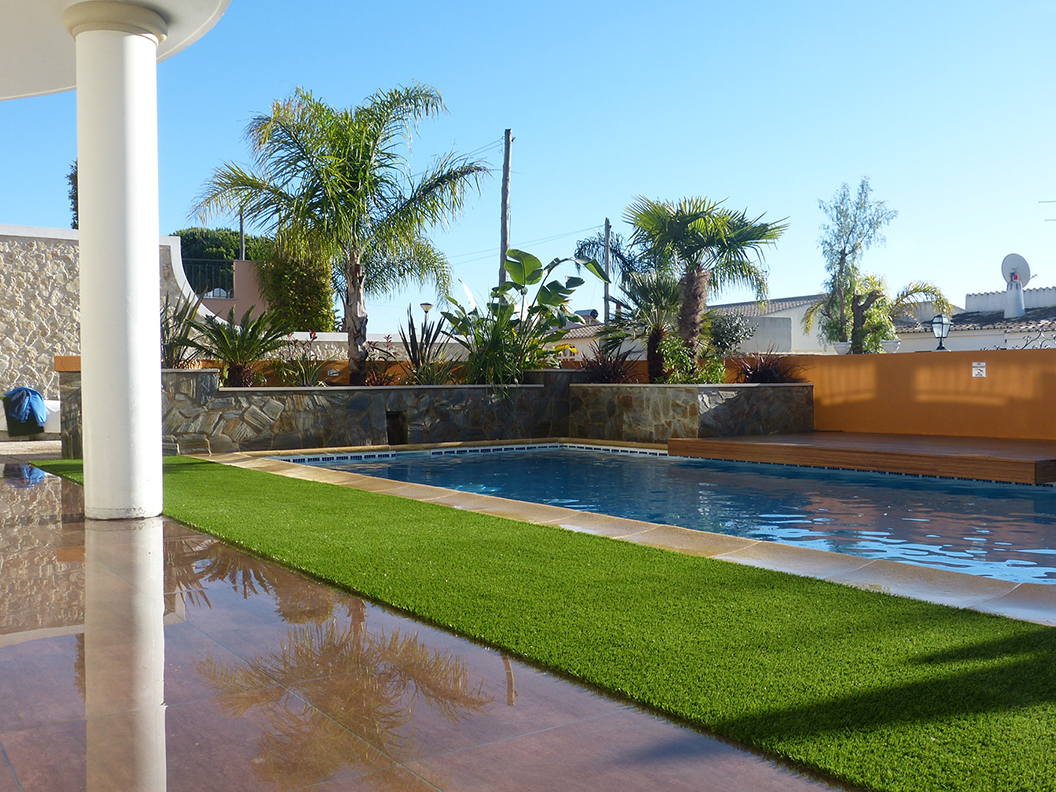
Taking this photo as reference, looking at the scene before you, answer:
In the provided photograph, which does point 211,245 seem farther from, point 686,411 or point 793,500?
point 793,500

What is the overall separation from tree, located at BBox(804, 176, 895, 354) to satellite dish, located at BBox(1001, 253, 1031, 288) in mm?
4282

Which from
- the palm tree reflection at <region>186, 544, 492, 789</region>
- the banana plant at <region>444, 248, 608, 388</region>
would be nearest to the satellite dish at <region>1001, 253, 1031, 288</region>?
the banana plant at <region>444, 248, 608, 388</region>

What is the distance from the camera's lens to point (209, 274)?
4875 cm

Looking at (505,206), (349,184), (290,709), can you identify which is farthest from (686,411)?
(505,206)

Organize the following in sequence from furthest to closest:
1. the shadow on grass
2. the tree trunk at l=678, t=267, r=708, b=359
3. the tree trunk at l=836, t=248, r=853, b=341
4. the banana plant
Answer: the tree trunk at l=836, t=248, r=853, b=341
the banana plant
the tree trunk at l=678, t=267, r=708, b=359
the shadow on grass

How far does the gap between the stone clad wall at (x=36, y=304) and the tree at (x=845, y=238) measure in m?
25.7

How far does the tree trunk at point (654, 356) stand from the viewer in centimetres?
1566

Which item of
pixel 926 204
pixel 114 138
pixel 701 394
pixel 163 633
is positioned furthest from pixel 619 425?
pixel 926 204

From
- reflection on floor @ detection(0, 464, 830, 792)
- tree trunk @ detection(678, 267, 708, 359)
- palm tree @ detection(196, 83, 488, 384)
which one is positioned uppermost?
palm tree @ detection(196, 83, 488, 384)

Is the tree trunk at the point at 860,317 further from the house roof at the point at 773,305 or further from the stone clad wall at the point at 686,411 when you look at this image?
the stone clad wall at the point at 686,411

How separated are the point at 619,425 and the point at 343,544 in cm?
1033

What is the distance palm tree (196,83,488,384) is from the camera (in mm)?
14555

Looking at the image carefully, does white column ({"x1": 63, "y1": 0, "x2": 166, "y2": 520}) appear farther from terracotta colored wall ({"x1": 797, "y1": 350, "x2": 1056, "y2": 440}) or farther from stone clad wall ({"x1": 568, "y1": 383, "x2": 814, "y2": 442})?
terracotta colored wall ({"x1": 797, "y1": 350, "x2": 1056, "y2": 440})

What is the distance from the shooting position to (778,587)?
462cm
